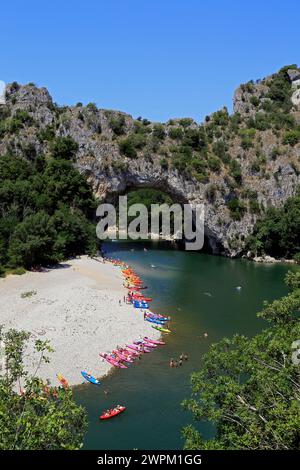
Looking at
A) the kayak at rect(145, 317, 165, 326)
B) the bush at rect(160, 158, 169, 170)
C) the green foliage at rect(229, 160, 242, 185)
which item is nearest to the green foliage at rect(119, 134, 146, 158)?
the bush at rect(160, 158, 169, 170)

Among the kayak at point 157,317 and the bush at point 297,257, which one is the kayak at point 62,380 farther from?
the bush at point 297,257

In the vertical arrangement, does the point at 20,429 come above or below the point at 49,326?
above

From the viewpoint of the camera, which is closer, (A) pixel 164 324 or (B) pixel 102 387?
(B) pixel 102 387

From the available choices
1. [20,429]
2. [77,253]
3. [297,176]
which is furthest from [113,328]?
[297,176]

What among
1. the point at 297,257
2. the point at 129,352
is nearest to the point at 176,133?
the point at 297,257

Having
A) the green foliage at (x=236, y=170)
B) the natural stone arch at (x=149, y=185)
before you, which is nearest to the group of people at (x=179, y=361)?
the natural stone arch at (x=149, y=185)

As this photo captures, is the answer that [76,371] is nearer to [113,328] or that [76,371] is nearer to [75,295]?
[113,328]

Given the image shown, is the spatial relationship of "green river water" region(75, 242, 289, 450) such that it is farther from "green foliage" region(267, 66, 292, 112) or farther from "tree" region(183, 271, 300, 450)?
"green foliage" region(267, 66, 292, 112)
